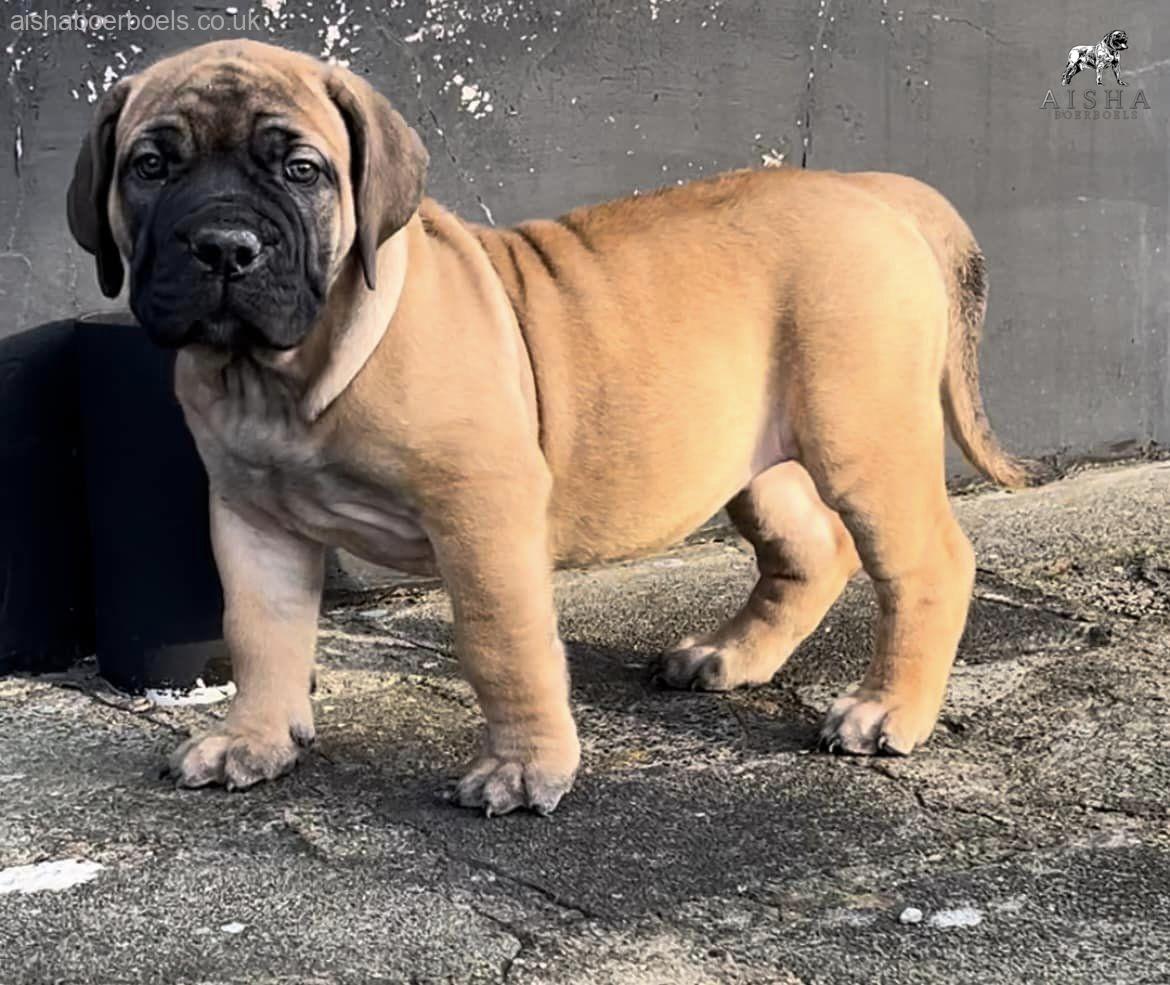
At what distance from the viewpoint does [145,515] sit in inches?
185

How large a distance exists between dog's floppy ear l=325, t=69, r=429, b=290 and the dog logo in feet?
13.1

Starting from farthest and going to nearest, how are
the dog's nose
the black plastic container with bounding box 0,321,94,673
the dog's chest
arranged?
the black plastic container with bounding box 0,321,94,673, the dog's chest, the dog's nose

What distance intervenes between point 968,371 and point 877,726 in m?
1.01

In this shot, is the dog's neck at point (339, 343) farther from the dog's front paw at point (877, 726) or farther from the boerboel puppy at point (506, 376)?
the dog's front paw at point (877, 726)

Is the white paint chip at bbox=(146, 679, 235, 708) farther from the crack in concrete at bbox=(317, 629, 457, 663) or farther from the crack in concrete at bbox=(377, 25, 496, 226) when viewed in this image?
the crack in concrete at bbox=(377, 25, 496, 226)

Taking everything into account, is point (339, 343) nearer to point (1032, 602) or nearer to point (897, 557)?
point (897, 557)

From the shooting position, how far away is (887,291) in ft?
14.0

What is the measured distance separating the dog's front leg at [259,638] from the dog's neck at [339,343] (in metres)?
0.54

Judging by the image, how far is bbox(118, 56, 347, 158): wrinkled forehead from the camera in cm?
350

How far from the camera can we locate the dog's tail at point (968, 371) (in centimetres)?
462

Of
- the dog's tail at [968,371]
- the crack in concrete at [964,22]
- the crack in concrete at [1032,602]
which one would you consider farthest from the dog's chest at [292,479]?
the crack in concrete at [964,22]

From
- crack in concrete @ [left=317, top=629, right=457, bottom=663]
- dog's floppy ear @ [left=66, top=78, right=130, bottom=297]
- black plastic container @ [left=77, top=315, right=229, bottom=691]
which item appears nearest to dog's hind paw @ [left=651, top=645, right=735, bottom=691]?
crack in concrete @ [left=317, top=629, right=457, bottom=663]

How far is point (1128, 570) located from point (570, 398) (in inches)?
99.7

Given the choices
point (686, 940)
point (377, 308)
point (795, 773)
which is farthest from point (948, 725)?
point (377, 308)
